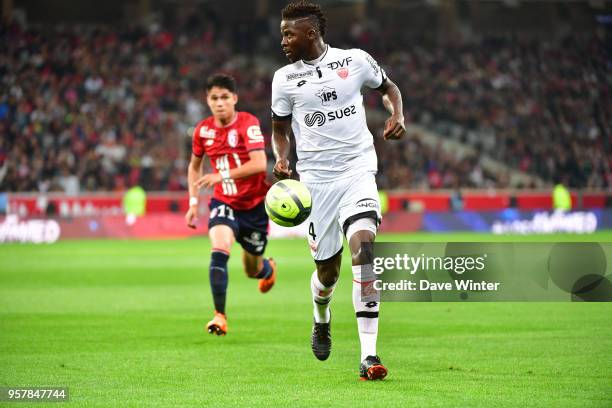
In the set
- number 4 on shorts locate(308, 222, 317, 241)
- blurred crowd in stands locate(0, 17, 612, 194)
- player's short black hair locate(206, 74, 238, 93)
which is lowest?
number 4 on shorts locate(308, 222, 317, 241)

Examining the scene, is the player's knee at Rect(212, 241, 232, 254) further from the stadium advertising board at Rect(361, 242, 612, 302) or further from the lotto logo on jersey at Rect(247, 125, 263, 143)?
the stadium advertising board at Rect(361, 242, 612, 302)

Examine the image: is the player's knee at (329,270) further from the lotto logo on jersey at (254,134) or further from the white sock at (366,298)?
the lotto logo on jersey at (254,134)

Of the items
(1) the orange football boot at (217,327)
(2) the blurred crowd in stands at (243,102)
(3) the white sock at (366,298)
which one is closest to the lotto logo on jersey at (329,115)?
(3) the white sock at (366,298)

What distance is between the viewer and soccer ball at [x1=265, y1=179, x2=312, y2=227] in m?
8.28

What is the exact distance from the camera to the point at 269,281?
13.2 metres

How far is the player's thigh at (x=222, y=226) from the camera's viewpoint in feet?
37.1

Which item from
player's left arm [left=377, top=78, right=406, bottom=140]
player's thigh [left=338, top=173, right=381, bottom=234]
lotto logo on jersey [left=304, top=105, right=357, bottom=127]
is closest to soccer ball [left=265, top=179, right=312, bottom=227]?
player's thigh [left=338, top=173, right=381, bottom=234]

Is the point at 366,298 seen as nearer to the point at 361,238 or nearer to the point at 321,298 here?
the point at 361,238

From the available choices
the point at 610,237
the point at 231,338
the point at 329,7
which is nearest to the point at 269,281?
the point at 231,338

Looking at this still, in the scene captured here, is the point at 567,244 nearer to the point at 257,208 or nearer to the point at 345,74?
the point at 345,74

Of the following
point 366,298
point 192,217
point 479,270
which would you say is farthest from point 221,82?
point 366,298

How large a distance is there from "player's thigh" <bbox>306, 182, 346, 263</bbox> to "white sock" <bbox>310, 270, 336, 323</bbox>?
293mm

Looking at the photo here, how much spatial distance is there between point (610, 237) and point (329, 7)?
22.3 metres

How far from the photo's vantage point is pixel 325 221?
852 cm
